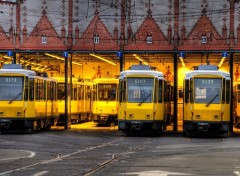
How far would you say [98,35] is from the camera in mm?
48781

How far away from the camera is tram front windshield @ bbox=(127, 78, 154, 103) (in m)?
38.4

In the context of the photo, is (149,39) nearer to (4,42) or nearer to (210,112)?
(4,42)

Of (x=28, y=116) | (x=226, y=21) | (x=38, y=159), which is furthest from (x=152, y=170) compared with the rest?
(x=226, y=21)

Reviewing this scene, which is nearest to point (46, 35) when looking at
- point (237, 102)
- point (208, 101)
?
point (237, 102)

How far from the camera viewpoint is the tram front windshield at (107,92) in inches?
1999

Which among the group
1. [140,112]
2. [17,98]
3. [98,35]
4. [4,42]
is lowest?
[140,112]

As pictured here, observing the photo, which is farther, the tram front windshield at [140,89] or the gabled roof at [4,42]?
the gabled roof at [4,42]

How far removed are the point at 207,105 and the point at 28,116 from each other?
9794mm

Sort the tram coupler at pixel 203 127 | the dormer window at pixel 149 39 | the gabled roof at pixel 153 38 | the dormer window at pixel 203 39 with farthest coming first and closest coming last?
the dormer window at pixel 149 39
the gabled roof at pixel 153 38
the dormer window at pixel 203 39
the tram coupler at pixel 203 127

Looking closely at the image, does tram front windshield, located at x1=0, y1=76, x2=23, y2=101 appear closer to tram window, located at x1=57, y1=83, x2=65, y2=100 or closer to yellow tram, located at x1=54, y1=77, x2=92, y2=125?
yellow tram, located at x1=54, y1=77, x2=92, y2=125

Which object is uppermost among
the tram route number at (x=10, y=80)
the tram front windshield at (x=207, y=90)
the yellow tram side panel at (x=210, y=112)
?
the tram route number at (x=10, y=80)

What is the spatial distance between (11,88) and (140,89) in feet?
23.6

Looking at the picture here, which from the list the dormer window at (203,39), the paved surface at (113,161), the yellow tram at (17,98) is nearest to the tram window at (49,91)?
the yellow tram at (17,98)

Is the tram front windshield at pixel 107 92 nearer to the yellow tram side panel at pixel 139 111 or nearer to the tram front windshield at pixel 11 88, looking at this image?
the tram front windshield at pixel 11 88
